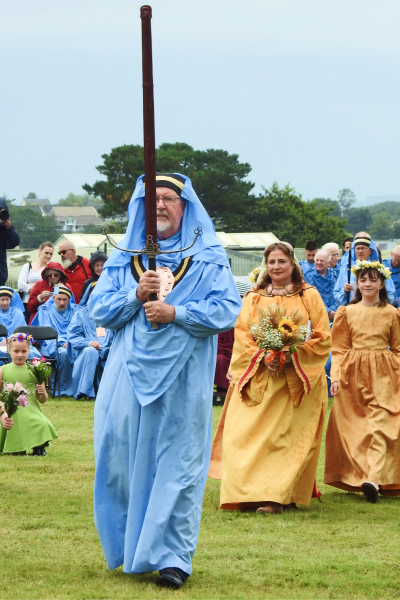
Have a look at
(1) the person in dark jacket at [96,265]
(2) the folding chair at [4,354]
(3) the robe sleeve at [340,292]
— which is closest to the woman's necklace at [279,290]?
(3) the robe sleeve at [340,292]

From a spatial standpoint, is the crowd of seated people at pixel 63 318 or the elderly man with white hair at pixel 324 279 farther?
the elderly man with white hair at pixel 324 279

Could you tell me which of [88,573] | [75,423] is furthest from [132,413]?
[75,423]

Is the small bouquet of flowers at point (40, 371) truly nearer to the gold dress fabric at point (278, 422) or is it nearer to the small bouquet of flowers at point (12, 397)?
the small bouquet of flowers at point (12, 397)

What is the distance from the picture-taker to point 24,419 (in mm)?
9789

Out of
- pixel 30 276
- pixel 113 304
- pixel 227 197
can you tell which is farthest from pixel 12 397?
pixel 227 197

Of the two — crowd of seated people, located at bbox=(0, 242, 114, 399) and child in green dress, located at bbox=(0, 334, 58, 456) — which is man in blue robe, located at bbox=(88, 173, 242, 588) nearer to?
child in green dress, located at bbox=(0, 334, 58, 456)

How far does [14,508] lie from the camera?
24.1 ft

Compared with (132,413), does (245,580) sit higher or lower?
lower

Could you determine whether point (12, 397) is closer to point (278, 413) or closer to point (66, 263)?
point (278, 413)

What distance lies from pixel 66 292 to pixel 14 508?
8294 millimetres

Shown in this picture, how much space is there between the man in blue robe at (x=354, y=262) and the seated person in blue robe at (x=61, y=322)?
14.0ft

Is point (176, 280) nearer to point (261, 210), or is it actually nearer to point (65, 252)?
point (65, 252)

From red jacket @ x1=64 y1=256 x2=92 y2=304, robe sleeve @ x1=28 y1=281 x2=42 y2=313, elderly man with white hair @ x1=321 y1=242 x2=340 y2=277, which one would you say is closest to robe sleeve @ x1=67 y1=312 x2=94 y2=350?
robe sleeve @ x1=28 y1=281 x2=42 y2=313

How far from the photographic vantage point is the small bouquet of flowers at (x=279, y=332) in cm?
755
